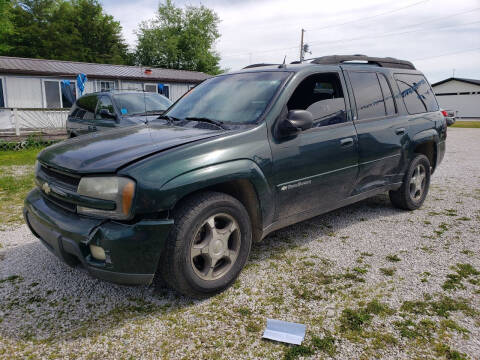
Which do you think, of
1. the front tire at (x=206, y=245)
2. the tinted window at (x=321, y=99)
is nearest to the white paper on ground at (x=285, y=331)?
the front tire at (x=206, y=245)

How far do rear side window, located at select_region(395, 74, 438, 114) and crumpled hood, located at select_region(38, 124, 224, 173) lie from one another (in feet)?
9.52

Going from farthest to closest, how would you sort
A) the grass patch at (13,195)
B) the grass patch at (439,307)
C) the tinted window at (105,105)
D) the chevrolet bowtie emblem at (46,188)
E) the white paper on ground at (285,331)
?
the tinted window at (105,105) → the grass patch at (13,195) → the chevrolet bowtie emblem at (46,188) → the grass patch at (439,307) → the white paper on ground at (285,331)

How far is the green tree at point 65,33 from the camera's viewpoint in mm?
37375

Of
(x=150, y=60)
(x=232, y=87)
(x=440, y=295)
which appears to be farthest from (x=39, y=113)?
(x=150, y=60)

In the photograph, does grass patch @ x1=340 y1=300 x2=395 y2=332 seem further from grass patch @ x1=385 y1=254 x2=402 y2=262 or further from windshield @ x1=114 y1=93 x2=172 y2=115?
windshield @ x1=114 y1=93 x2=172 y2=115

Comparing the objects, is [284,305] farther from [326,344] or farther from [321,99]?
[321,99]

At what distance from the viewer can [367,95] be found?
4141mm

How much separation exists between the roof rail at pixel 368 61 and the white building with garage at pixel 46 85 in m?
11.8

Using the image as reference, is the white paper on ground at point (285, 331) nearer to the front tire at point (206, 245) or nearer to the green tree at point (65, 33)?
the front tire at point (206, 245)

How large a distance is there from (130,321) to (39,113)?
14871 mm

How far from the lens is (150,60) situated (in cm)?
4928

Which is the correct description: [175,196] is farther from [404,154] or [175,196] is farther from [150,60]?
[150,60]

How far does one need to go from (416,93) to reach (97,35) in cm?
Answer: 4586

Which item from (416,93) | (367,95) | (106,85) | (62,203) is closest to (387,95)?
(367,95)
